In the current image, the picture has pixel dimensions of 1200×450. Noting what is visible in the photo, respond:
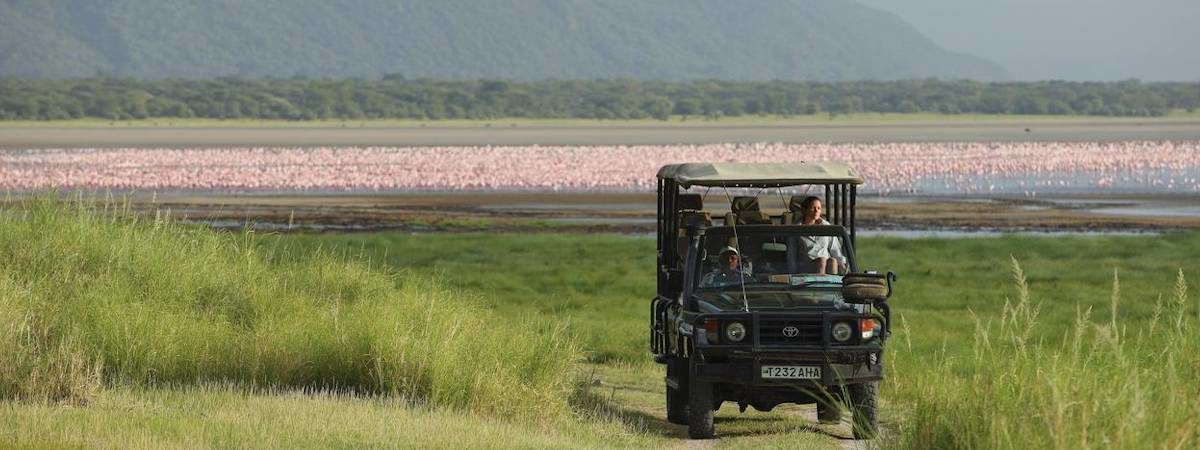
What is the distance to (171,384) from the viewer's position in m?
16.2

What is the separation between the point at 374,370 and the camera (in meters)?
16.2

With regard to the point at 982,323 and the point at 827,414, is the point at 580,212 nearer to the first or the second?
the point at 982,323

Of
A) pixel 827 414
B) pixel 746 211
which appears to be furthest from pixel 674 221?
pixel 827 414

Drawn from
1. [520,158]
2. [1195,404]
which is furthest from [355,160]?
[1195,404]

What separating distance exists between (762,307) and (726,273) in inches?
32.5

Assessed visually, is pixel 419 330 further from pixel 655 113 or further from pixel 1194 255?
pixel 655 113

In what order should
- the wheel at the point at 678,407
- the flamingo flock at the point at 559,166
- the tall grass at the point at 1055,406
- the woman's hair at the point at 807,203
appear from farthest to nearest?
the flamingo flock at the point at 559,166, the wheel at the point at 678,407, the woman's hair at the point at 807,203, the tall grass at the point at 1055,406

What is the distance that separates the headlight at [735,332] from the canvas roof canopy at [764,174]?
4.78 feet

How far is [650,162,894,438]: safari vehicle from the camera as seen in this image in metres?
14.4

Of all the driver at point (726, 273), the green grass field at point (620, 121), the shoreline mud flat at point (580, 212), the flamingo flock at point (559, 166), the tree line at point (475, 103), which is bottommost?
the green grass field at point (620, 121)

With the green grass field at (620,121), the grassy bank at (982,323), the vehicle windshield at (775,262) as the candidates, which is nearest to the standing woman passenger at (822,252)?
the vehicle windshield at (775,262)

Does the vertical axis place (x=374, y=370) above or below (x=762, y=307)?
below

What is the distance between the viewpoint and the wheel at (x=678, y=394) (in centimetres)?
1569

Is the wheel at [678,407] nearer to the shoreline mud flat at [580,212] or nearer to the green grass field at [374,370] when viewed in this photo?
the green grass field at [374,370]
